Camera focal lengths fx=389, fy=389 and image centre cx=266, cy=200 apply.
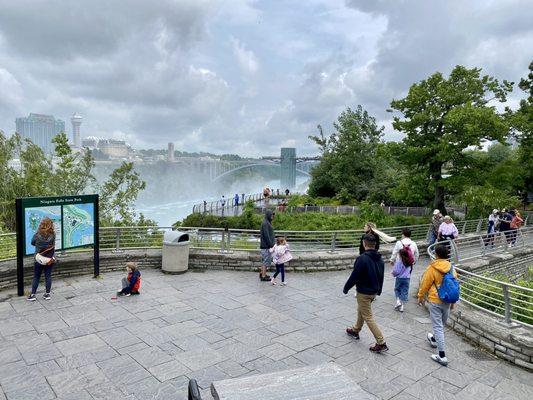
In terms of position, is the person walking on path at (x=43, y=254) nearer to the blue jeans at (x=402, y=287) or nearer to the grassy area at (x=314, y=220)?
the blue jeans at (x=402, y=287)

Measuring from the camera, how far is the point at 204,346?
596cm

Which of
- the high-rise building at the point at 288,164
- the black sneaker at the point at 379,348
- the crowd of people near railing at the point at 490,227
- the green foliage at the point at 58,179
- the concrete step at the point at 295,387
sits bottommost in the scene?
the black sneaker at the point at 379,348

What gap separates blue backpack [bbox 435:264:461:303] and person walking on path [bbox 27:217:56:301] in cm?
708

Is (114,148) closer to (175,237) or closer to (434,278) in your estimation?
(175,237)

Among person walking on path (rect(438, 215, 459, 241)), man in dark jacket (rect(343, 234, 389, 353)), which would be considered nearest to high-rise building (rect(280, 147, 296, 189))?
person walking on path (rect(438, 215, 459, 241))

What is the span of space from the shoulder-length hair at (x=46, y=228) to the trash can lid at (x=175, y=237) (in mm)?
2901

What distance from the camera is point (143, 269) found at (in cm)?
1037

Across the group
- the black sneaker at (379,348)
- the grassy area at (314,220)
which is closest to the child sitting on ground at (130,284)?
the black sneaker at (379,348)

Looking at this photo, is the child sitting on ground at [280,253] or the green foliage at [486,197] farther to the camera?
the green foliage at [486,197]

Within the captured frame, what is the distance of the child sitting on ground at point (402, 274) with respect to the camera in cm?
749

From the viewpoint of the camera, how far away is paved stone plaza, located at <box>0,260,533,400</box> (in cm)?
489

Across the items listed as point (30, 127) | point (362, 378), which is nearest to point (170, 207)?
point (30, 127)

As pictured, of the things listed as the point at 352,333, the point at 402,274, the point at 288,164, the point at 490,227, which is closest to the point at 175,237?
the point at 352,333

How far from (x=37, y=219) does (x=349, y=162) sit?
4024cm
